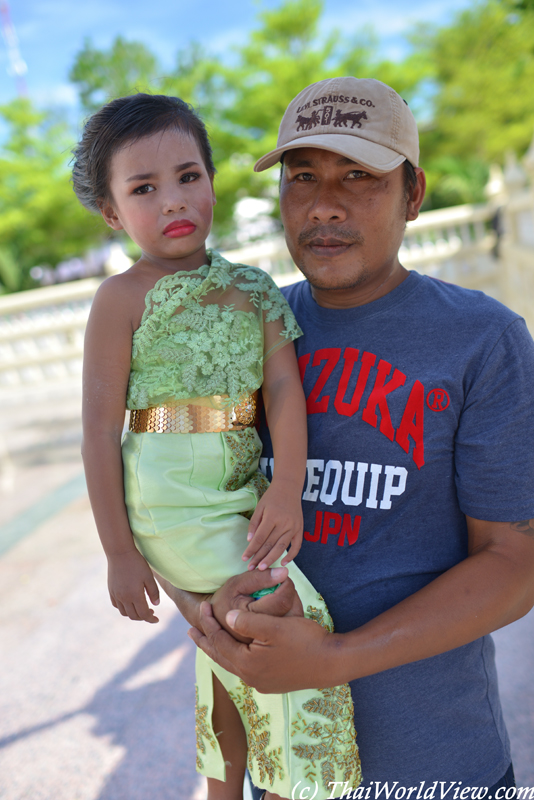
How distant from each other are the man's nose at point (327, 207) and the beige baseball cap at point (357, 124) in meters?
0.09

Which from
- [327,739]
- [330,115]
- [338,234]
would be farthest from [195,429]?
[330,115]

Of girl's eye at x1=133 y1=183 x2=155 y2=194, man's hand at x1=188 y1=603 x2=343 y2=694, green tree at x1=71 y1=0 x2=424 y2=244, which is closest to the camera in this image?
man's hand at x1=188 y1=603 x2=343 y2=694

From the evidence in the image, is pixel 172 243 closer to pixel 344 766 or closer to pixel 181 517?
pixel 181 517

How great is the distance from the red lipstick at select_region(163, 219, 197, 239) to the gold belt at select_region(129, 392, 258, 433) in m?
0.37

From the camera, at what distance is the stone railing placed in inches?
304

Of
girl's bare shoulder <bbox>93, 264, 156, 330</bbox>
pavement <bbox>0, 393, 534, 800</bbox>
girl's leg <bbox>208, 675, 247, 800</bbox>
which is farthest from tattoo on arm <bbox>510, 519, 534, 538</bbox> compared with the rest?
pavement <bbox>0, 393, 534, 800</bbox>

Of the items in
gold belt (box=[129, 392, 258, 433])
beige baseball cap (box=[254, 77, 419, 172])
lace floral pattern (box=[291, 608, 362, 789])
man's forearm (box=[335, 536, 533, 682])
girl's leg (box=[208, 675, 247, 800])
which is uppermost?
beige baseball cap (box=[254, 77, 419, 172])

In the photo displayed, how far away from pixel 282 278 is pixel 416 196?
7.09 meters

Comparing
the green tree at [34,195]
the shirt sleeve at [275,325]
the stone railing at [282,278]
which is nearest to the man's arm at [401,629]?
the shirt sleeve at [275,325]

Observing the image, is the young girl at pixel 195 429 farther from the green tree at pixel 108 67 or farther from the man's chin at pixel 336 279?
the green tree at pixel 108 67

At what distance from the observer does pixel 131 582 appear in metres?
1.23

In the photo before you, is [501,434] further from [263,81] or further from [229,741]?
[263,81]

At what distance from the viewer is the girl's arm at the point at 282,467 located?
1156 mm

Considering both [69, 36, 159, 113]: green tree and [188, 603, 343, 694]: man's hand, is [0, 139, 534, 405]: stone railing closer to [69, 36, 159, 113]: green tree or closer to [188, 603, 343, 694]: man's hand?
[188, 603, 343, 694]: man's hand
